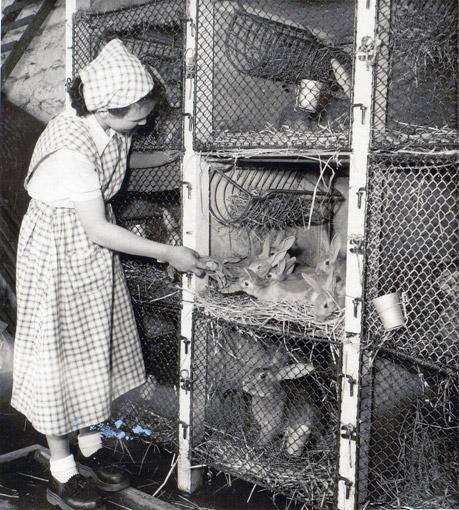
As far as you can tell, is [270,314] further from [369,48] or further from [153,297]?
[369,48]

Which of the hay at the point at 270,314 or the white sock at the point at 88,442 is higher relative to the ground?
the hay at the point at 270,314

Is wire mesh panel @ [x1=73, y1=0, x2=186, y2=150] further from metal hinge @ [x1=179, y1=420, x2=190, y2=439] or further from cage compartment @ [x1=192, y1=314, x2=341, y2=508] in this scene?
metal hinge @ [x1=179, y1=420, x2=190, y2=439]

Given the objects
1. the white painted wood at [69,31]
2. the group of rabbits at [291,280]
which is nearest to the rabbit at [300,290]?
the group of rabbits at [291,280]

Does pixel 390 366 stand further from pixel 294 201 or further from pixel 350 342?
pixel 294 201

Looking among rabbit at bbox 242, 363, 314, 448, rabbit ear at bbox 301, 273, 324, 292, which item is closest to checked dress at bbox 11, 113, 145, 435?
rabbit at bbox 242, 363, 314, 448

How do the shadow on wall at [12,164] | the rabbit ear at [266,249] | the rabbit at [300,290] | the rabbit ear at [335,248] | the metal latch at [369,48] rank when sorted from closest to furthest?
the metal latch at [369,48] < the rabbit at [300,290] < the rabbit ear at [335,248] < the rabbit ear at [266,249] < the shadow on wall at [12,164]

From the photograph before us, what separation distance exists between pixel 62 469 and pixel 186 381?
729 millimetres

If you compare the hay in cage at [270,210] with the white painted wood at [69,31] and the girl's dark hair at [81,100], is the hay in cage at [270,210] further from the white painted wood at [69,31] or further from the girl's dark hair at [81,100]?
the white painted wood at [69,31]

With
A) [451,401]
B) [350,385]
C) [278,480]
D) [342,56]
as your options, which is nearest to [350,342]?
[350,385]

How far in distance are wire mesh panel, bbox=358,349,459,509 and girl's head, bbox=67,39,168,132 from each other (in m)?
1.54

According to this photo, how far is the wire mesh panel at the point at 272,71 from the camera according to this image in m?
3.00

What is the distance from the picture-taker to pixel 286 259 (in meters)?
3.26

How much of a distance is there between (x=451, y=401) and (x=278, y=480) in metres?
0.90

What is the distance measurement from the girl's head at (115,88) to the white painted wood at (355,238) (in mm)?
971
